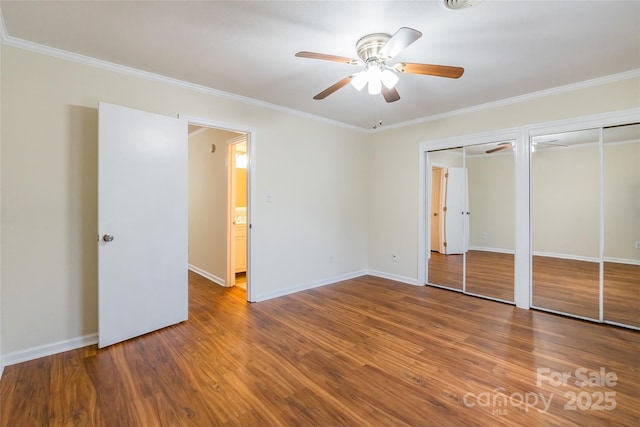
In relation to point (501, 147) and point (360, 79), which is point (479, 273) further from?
point (360, 79)

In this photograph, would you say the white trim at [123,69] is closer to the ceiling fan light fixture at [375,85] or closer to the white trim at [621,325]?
the ceiling fan light fixture at [375,85]

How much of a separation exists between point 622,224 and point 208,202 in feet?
17.4

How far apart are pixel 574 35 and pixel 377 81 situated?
59.9 inches

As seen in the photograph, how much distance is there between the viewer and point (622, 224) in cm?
290

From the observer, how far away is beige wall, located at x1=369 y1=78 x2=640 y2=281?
9.55 ft

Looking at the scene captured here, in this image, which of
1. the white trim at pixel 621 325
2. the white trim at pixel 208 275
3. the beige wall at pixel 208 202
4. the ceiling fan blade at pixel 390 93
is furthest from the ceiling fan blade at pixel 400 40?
the white trim at pixel 208 275

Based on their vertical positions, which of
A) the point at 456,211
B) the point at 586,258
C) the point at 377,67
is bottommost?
the point at 586,258

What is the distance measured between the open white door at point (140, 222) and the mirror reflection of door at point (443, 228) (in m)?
3.39

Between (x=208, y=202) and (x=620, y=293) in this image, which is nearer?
(x=620, y=293)

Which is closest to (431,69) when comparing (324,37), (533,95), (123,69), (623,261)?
(324,37)

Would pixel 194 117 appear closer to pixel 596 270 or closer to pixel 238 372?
pixel 238 372

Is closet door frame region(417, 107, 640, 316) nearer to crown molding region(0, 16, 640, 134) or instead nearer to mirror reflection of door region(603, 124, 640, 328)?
mirror reflection of door region(603, 124, 640, 328)

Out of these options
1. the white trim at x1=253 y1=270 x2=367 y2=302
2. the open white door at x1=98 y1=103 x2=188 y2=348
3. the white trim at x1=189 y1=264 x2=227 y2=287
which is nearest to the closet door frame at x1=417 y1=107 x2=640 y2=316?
the white trim at x1=253 y1=270 x2=367 y2=302

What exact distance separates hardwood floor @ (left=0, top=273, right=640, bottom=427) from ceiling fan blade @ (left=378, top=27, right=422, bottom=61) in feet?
7.23
